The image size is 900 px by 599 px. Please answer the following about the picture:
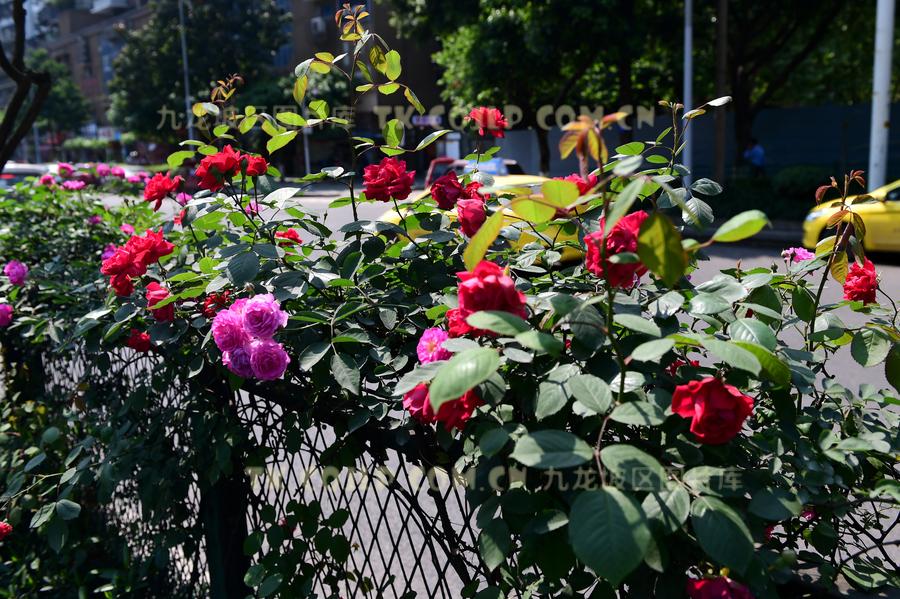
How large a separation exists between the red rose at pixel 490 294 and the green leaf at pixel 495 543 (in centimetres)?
33

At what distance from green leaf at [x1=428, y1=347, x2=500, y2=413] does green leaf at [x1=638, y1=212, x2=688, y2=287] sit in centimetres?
24

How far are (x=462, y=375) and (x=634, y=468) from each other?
0.25 metres

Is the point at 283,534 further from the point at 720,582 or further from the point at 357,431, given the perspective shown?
the point at 720,582

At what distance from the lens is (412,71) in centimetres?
3666

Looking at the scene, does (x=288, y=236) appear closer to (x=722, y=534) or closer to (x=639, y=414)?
(x=639, y=414)

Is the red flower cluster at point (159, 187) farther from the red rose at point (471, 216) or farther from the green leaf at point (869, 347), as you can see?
the green leaf at point (869, 347)

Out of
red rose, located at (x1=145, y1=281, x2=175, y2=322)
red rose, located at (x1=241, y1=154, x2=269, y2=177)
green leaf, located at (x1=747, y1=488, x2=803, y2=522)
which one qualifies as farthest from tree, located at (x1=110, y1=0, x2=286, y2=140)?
green leaf, located at (x1=747, y1=488, x2=803, y2=522)

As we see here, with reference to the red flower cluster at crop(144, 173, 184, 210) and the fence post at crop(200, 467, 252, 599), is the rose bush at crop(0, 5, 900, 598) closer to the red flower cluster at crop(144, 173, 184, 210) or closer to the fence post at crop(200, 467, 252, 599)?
A: the fence post at crop(200, 467, 252, 599)

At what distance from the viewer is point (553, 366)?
1.29 m

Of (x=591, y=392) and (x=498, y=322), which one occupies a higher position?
(x=498, y=322)

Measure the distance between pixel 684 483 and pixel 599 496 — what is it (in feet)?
0.56

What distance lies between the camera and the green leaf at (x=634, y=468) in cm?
99

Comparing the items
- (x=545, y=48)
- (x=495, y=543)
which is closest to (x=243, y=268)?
(x=495, y=543)

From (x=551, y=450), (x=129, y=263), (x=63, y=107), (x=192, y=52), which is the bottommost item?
(x=551, y=450)
